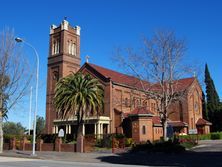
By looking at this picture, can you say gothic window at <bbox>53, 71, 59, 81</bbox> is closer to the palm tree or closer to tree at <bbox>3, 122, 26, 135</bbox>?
the palm tree

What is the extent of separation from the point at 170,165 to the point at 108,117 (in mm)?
28896

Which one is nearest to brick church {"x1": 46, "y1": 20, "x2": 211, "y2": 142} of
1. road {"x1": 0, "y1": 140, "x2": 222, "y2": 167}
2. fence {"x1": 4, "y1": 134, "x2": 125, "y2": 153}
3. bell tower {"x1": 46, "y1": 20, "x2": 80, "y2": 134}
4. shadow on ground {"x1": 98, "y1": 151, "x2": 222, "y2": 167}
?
bell tower {"x1": 46, "y1": 20, "x2": 80, "y2": 134}

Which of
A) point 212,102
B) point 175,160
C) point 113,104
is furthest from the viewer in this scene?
point 212,102

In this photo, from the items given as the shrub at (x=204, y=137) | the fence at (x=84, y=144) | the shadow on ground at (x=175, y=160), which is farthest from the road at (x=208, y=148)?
the shrub at (x=204, y=137)

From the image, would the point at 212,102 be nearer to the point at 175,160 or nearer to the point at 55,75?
the point at 55,75

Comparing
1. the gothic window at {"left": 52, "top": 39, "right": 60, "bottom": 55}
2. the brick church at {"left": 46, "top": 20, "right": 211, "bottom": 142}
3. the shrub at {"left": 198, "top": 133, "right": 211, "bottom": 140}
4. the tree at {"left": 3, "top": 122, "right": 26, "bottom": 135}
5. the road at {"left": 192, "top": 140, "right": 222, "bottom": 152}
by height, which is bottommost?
the road at {"left": 192, "top": 140, "right": 222, "bottom": 152}

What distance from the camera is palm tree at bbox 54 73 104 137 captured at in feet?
126

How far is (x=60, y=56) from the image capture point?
5784cm

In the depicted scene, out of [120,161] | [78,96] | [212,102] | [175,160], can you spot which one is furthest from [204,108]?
[120,161]

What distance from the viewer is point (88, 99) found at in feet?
128

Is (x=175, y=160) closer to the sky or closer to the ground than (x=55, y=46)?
closer to the ground

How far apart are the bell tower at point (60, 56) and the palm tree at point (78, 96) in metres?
16.4

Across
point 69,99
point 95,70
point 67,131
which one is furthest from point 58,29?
point 69,99

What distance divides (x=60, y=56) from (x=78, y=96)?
21196 millimetres
